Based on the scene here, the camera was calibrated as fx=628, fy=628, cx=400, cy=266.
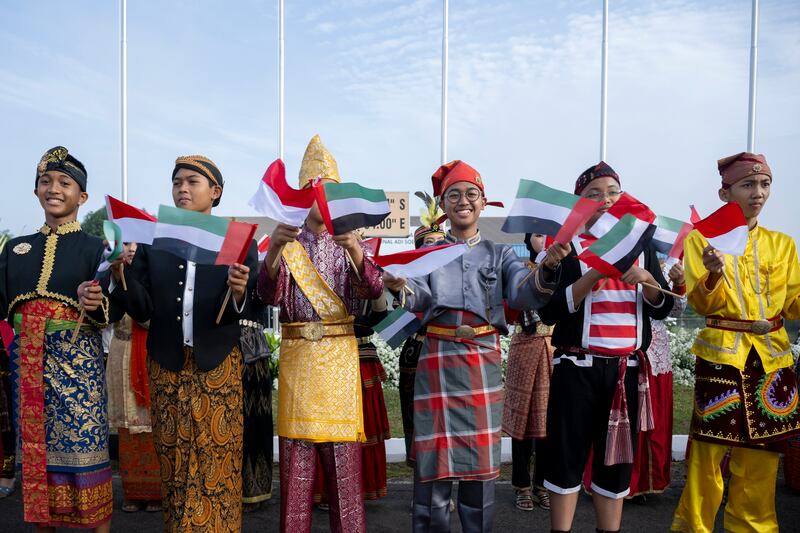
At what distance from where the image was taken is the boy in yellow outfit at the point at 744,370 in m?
3.27

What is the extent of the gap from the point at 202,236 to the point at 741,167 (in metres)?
2.74

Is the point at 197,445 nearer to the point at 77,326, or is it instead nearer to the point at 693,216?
the point at 77,326

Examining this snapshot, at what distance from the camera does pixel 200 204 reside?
3.19 meters

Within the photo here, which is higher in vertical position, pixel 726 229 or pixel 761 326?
pixel 726 229

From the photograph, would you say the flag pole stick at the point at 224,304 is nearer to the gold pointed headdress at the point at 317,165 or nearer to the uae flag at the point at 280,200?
the uae flag at the point at 280,200

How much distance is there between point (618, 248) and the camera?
9.05ft

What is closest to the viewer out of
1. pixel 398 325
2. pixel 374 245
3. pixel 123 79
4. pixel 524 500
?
pixel 398 325

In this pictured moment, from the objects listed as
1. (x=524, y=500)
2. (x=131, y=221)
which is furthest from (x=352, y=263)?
(x=524, y=500)

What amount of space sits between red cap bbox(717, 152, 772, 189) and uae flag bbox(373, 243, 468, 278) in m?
1.51

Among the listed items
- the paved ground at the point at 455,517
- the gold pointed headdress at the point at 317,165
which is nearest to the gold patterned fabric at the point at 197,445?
the gold pointed headdress at the point at 317,165

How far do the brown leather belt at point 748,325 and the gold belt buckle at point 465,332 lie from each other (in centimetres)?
138

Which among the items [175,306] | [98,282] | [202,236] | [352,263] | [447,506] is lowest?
[447,506]

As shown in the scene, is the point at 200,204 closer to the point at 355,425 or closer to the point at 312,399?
the point at 312,399

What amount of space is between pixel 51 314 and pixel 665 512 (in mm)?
4071
